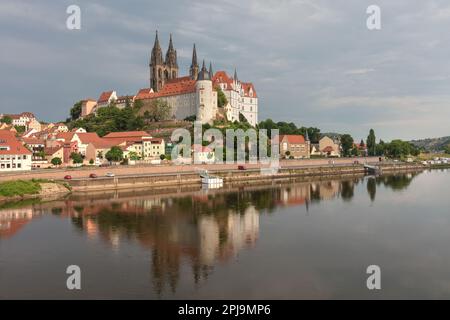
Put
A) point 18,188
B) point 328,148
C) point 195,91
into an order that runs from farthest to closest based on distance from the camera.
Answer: point 328,148 → point 195,91 → point 18,188

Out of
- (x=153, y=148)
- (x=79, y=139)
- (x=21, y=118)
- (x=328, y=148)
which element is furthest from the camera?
(x=21, y=118)

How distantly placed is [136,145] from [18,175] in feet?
80.5

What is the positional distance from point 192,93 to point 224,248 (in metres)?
60.1

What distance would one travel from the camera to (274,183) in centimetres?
5081

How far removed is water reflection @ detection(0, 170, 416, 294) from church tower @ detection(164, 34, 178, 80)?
55.0 metres

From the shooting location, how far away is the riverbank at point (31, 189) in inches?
1301

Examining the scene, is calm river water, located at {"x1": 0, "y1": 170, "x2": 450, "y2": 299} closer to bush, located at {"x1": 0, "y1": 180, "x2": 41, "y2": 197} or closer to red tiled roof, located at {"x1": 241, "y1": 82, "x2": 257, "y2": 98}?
bush, located at {"x1": 0, "y1": 180, "x2": 41, "y2": 197}

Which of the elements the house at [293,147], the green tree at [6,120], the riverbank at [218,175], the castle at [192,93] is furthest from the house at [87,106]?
the riverbank at [218,175]

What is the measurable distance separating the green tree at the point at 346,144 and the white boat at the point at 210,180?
156ft

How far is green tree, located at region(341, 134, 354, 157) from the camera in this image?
8925 cm

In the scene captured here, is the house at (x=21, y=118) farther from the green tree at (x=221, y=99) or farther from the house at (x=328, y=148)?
the house at (x=328, y=148)

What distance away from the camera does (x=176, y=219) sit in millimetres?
26031

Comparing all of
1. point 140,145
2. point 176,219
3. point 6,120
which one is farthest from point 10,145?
point 6,120

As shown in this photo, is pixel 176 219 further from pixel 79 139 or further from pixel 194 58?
pixel 194 58
